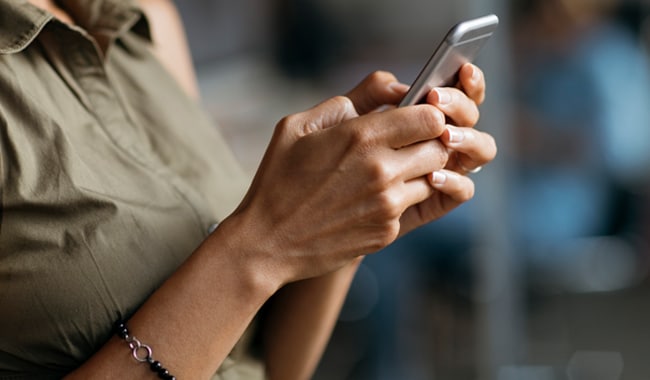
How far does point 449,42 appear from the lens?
82 centimetres

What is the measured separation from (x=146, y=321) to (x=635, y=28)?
9.83 feet

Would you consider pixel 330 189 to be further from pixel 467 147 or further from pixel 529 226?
pixel 529 226

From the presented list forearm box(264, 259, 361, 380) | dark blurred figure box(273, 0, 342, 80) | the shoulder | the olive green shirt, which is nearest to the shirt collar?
the olive green shirt

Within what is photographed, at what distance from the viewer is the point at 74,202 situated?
0.86m

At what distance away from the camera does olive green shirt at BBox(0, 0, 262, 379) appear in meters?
0.84

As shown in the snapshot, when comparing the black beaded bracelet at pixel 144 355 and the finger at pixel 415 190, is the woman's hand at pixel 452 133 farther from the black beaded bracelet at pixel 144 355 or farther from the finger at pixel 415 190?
the black beaded bracelet at pixel 144 355

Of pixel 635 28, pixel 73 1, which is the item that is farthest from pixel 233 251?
pixel 635 28

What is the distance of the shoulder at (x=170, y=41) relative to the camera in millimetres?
1358

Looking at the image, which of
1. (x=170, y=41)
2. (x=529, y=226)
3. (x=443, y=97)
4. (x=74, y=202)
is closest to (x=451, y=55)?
(x=443, y=97)

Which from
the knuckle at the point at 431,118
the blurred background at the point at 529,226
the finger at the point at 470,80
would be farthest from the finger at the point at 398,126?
the blurred background at the point at 529,226

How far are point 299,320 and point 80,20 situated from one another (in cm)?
47

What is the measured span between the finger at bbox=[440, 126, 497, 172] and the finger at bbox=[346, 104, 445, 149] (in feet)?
0.16

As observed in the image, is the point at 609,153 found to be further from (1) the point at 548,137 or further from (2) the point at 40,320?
(2) the point at 40,320

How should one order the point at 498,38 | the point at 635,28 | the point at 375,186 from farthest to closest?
the point at 635,28 → the point at 498,38 → the point at 375,186
